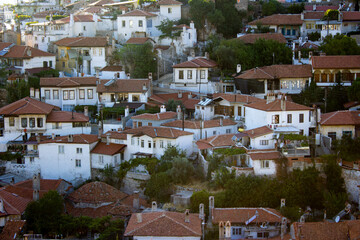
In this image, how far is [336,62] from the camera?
44.8 meters

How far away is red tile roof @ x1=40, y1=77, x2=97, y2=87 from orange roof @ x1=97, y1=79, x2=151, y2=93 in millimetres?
991

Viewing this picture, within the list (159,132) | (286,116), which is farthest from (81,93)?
(286,116)

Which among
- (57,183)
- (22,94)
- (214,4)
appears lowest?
(57,183)

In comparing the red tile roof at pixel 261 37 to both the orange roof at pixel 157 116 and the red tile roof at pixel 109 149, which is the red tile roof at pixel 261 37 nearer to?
the orange roof at pixel 157 116

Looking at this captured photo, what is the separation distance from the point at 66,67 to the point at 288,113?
22909 millimetres

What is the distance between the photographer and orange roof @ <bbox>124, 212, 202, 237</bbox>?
101 ft

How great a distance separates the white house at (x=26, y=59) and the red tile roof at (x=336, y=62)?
2155cm

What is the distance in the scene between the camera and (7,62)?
53.6 meters

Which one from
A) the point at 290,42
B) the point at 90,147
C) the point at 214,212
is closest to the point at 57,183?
the point at 90,147

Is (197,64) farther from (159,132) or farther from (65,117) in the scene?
(65,117)

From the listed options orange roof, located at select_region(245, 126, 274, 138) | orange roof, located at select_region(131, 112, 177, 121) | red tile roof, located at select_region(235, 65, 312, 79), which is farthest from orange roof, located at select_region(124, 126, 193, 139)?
red tile roof, located at select_region(235, 65, 312, 79)

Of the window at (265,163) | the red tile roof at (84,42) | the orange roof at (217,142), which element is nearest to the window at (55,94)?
the red tile roof at (84,42)

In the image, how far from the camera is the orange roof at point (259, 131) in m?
37.5

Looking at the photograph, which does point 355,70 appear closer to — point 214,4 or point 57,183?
point 214,4
